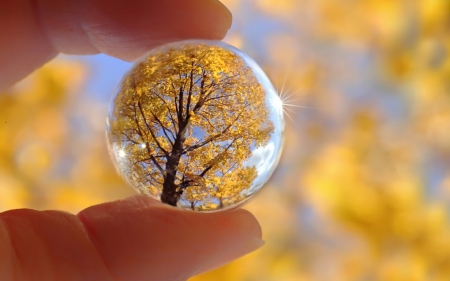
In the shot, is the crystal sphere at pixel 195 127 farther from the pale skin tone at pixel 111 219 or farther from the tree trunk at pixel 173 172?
the pale skin tone at pixel 111 219

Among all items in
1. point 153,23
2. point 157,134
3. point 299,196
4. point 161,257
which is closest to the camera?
point 157,134

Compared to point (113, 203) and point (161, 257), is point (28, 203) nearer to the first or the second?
point (113, 203)

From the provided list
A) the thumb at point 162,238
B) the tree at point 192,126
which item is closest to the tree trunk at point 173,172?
the tree at point 192,126

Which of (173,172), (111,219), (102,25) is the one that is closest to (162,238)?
(111,219)

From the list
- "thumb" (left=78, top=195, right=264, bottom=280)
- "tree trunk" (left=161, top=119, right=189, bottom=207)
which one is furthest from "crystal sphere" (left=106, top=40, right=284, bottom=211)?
"thumb" (left=78, top=195, right=264, bottom=280)

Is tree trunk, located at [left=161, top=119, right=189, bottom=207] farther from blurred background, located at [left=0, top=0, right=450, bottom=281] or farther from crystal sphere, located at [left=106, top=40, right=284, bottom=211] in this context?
blurred background, located at [left=0, top=0, right=450, bottom=281]

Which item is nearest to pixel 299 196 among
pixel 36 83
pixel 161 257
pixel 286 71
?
pixel 286 71

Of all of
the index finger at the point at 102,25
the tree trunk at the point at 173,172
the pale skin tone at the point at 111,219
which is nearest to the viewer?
the tree trunk at the point at 173,172
